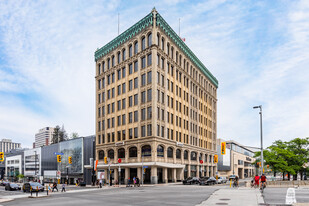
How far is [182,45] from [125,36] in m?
14.2

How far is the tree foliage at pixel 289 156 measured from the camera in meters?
73.9

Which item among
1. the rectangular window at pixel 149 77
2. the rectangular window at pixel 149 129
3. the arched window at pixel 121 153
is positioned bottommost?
the arched window at pixel 121 153

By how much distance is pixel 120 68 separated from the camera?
67.5 m

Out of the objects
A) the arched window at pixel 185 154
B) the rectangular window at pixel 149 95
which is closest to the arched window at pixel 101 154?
the arched window at pixel 185 154

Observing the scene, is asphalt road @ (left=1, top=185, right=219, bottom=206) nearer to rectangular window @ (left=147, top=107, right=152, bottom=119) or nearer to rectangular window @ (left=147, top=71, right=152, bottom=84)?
rectangular window @ (left=147, top=107, right=152, bottom=119)

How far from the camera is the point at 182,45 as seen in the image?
233 feet

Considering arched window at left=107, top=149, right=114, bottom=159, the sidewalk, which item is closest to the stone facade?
arched window at left=107, top=149, right=114, bottom=159

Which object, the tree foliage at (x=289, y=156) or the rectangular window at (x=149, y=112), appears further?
the tree foliage at (x=289, y=156)

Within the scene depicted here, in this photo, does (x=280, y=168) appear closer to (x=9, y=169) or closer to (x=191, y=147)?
(x=191, y=147)

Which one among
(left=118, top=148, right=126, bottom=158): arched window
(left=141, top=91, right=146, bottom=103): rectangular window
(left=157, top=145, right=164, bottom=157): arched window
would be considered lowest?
(left=118, top=148, right=126, bottom=158): arched window

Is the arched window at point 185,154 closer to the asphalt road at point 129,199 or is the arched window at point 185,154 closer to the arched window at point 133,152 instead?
the arched window at point 133,152

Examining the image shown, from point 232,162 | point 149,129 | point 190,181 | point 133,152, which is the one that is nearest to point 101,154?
point 133,152

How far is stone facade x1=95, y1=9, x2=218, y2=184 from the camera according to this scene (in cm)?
5791

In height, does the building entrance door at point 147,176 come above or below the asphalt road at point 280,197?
below
